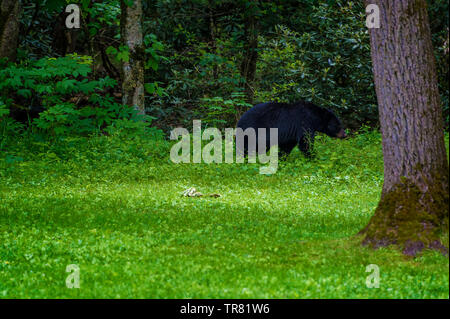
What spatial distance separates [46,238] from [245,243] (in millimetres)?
2384

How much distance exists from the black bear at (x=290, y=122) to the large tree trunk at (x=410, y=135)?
26.1 feet

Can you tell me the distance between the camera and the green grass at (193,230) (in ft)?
18.1

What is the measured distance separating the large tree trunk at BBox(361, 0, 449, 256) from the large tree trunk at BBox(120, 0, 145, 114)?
11857mm

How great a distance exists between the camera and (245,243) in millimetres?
7125

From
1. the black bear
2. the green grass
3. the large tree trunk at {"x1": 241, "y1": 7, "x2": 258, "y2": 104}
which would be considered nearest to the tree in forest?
the large tree trunk at {"x1": 241, "y1": 7, "x2": 258, "y2": 104}

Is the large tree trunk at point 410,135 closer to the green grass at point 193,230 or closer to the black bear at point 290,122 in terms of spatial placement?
the green grass at point 193,230

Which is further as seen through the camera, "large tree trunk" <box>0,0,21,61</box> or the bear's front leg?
"large tree trunk" <box>0,0,21,61</box>

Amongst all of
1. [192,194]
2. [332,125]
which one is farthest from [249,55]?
[192,194]

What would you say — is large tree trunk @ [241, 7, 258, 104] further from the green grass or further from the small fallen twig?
the small fallen twig

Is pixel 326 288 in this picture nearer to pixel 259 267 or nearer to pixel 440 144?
pixel 259 267

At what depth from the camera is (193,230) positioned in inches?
309

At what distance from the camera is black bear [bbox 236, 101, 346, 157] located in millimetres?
14570

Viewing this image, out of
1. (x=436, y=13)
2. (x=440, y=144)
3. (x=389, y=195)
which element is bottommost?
(x=389, y=195)
